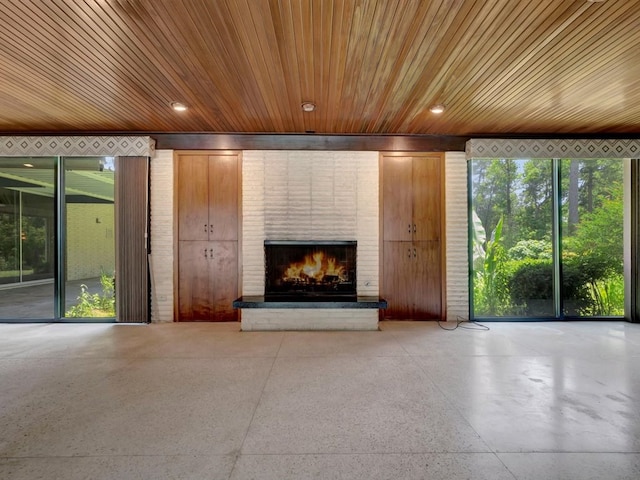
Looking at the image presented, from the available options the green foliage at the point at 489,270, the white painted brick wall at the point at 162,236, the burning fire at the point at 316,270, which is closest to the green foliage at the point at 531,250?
the green foliage at the point at 489,270

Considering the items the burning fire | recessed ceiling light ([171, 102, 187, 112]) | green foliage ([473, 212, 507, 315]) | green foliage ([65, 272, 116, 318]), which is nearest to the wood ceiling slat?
green foliage ([473, 212, 507, 315])

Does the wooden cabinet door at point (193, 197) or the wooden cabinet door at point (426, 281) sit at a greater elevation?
the wooden cabinet door at point (193, 197)

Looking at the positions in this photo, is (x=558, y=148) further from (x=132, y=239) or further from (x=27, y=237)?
(x=27, y=237)

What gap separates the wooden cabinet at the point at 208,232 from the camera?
15.4ft

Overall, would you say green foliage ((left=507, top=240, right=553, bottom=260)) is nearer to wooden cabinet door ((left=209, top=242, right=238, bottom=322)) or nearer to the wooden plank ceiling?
the wooden plank ceiling

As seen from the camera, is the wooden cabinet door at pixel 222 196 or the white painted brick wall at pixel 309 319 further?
the wooden cabinet door at pixel 222 196

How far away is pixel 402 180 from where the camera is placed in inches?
188

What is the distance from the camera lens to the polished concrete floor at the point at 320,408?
1.64m

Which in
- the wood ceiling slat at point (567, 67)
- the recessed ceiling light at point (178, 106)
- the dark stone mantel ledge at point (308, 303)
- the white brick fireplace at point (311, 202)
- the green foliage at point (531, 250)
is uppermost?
the recessed ceiling light at point (178, 106)

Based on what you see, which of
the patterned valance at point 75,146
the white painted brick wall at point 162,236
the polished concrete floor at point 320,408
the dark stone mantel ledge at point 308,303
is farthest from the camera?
the white painted brick wall at point 162,236

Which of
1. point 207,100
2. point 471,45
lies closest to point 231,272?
point 207,100

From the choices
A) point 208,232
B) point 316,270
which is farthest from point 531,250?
point 208,232

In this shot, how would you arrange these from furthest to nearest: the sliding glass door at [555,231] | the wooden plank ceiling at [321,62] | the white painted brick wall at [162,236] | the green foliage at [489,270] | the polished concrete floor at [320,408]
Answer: the green foliage at [489,270]
the sliding glass door at [555,231]
the white painted brick wall at [162,236]
the wooden plank ceiling at [321,62]
the polished concrete floor at [320,408]

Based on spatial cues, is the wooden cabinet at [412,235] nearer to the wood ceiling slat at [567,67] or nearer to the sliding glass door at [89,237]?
the wood ceiling slat at [567,67]
